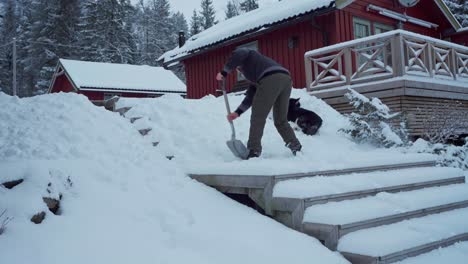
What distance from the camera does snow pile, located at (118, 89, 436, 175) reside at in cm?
461

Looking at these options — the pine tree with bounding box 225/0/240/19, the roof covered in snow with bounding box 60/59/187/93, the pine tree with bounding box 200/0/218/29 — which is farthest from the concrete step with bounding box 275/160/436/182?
the pine tree with bounding box 225/0/240/19

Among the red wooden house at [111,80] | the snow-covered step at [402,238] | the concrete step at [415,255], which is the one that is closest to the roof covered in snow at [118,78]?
the red wooden house at [111,80]

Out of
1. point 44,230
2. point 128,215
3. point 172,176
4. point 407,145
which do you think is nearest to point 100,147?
point 172,176

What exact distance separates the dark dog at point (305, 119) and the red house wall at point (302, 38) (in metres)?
4.93

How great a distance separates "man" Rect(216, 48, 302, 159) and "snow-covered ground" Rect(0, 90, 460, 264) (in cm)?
57

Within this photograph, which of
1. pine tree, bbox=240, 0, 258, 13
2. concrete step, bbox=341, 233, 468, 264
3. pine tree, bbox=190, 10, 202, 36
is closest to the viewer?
concrete step, bbox=341, 233, 468, 264

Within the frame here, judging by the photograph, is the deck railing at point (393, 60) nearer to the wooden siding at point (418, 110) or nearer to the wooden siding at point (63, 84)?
the wooden siding at point (418, 110)

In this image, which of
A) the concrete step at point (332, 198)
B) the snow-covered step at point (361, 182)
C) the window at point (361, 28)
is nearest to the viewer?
the concrete step at point (332, 198)

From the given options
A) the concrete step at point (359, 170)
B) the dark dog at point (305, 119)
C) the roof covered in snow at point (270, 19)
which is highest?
the roof covered in snow at point (270, 19)

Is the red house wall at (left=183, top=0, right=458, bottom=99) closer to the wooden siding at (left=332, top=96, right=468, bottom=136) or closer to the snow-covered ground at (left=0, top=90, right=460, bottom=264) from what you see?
the wooden siding at (left=332, top=96, right=468, bottom=136)

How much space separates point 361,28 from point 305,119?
6834 millimetres

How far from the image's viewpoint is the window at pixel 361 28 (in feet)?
42.3

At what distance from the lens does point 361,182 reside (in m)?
4.24

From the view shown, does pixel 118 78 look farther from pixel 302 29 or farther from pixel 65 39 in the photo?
pixel 302 29
